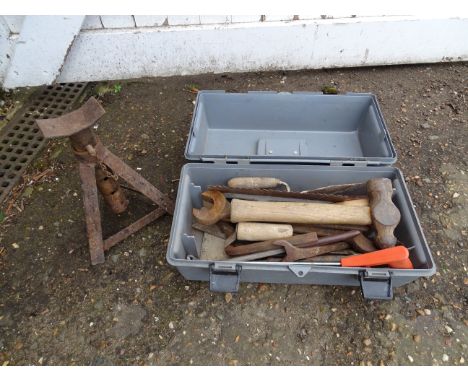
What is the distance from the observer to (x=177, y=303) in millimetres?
1516

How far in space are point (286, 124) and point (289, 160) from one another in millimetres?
517

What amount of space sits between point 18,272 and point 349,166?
157 cm

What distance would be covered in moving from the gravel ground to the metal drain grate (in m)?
0.09

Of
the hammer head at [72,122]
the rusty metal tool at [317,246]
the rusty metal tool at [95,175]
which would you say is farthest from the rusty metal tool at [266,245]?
the hammer head at [72,122]

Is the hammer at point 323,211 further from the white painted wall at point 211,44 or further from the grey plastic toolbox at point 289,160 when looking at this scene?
the white painted wall at point 211,44

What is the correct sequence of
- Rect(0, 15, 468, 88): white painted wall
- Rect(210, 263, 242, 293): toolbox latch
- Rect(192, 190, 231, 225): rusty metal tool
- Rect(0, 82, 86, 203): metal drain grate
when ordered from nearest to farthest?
1. Rect(210, 263, 242, 293): toolbox latch
2. Rect(192, 190, 231, 225): rusty metal tool
3. Rect(0, 82, 86, 203): metal drain grate
4. Rect(0, 15, 468, 88): white painted wall

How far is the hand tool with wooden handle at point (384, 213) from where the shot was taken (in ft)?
4.57

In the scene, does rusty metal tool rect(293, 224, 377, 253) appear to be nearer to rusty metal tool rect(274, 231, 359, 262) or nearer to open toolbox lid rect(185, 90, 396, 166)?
rusty metal tool rect(274, 231, 359, 262)

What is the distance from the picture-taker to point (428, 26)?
7.77 feet

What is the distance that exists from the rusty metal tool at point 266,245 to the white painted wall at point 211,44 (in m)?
1.52

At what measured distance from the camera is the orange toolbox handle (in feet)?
4.21

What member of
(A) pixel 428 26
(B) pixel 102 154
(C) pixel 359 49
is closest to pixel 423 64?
(A) pixel 428 26

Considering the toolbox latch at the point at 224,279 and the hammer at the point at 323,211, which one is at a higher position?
the hammer at the point at 323,211

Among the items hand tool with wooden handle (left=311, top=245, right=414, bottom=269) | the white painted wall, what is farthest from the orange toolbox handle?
the white painted wall
